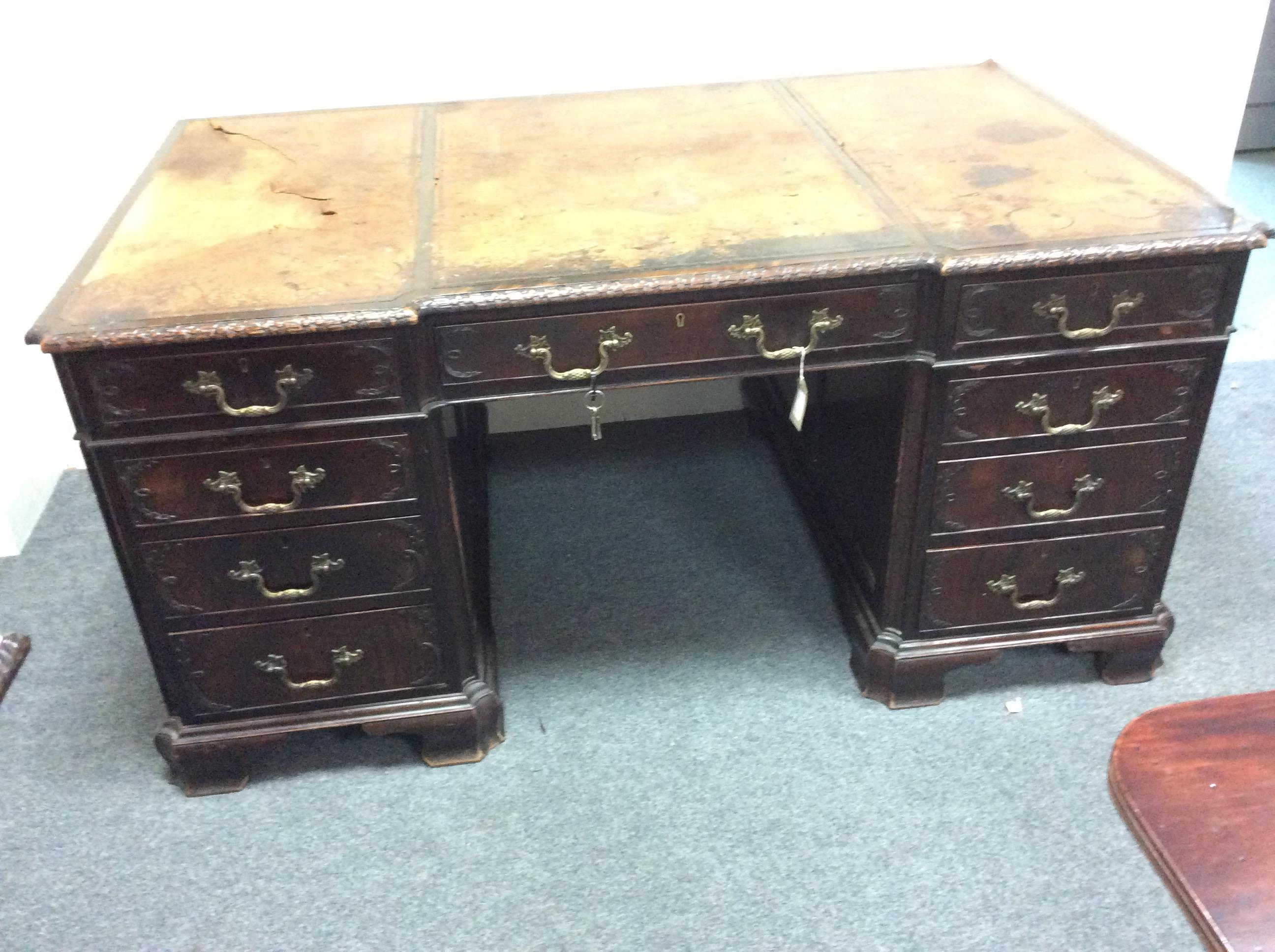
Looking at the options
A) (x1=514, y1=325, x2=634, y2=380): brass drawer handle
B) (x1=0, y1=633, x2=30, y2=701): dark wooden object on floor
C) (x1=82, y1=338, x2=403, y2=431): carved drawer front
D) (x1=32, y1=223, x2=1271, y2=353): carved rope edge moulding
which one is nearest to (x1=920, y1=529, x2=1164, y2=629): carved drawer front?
(x1=32, y1=223, x2=1271, y2=353): carved rope edge moulding

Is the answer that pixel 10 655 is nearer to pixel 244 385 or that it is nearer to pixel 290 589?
pixel 290 589

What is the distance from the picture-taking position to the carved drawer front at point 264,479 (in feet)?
4.42

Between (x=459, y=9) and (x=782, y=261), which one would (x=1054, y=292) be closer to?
(x=782, y=261)

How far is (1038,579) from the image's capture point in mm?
1621

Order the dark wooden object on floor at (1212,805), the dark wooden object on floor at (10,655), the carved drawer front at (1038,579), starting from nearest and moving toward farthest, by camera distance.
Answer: the dark wooden object on floor at (1212,805), the carved drawer front at (1038,579), the dark wooden object on floor at (10,655)

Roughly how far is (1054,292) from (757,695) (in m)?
0.80

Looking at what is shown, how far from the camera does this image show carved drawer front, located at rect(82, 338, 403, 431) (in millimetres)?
1268

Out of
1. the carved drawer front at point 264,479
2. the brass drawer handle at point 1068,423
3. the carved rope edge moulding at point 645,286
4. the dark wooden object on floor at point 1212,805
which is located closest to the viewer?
the dark wooden object on floor at point 1212,805

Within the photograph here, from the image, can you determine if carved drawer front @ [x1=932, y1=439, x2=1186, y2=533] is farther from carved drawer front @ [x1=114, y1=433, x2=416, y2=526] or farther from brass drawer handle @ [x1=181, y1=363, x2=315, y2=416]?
brass drawer handle @ [x1=181, y1=363, x2=315, y2=416]

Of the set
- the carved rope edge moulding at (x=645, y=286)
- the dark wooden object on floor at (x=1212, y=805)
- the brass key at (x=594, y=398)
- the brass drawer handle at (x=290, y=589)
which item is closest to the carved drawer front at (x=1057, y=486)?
the carved rope edge moulding at (x=645, y=286)

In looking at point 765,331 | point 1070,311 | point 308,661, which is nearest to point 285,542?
point 308,661

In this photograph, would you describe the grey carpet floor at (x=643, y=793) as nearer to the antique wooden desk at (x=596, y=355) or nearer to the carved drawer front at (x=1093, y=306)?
the antique wooden desk at (x=596, y=355)

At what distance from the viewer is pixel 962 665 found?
168 centimetres

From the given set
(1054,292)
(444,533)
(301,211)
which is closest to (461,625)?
(444,533)
